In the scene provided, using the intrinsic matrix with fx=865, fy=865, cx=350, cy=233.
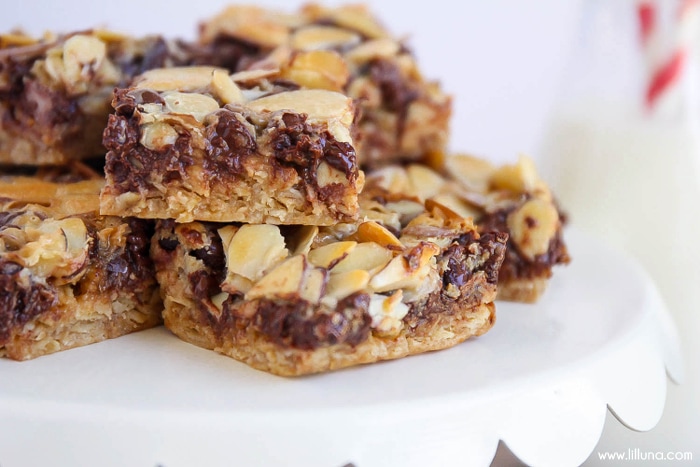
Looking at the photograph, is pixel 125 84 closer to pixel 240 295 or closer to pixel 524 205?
pixel 240 295

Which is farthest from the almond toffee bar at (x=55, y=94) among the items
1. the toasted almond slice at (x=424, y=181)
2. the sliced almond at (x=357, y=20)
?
the toasted almond slice at (x=424, y=181)

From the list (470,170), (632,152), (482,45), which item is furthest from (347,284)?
(482,45)

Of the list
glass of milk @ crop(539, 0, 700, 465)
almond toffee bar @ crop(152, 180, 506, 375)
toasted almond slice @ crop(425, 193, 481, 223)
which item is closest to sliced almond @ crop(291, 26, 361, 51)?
toasted almond slice @ crop(425, 193, 481, 223)

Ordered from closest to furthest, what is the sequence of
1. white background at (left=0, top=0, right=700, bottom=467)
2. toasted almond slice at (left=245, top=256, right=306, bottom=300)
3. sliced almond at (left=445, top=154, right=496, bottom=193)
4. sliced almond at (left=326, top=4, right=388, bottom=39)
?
1. toasted almond slice at (left=245, top=256, right=306, bottom=300)
2. sliced almond at (left=445, top=154, right=496, bottom=193)
3. sliced almond at (left=326, top=4, right=388, bottom=39)
4. white background at (left=0, top=0, right=700, bottom=467)

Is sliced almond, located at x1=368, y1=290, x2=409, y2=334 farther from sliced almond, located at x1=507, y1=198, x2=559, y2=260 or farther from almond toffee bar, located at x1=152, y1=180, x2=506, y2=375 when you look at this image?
sliced almond, located at x1=507, y1=198, x2=559, y2=260

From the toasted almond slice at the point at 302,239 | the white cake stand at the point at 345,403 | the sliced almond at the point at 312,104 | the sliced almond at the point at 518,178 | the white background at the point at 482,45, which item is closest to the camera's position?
the white cake stand at the point at 345,403

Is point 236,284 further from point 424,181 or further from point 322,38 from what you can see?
point 322,38

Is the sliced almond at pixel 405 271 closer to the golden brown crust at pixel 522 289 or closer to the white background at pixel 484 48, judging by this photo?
the golden brown crust at pixel 522 289
